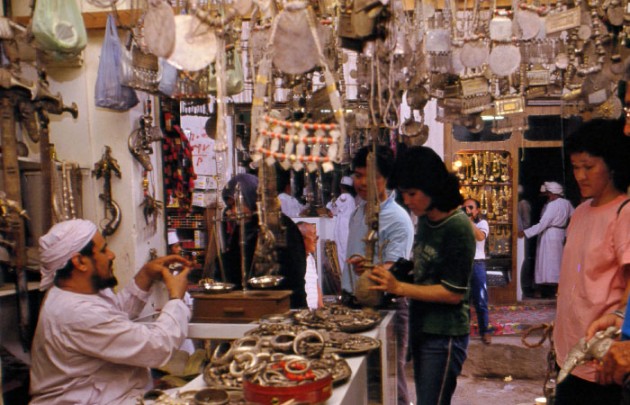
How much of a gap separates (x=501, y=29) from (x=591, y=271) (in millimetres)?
1397

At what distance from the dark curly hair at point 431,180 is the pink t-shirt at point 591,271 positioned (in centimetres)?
61

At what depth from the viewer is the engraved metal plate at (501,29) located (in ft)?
9.53

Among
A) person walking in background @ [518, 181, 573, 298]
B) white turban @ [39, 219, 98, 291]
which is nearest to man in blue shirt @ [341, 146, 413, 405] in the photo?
white turban @ [39, 219, 98, 291]

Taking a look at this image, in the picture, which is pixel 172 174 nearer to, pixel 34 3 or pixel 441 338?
pixel 34 3

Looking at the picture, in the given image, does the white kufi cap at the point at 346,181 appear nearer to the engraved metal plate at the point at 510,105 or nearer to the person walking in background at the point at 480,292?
the person walking in background at the point at 480,292

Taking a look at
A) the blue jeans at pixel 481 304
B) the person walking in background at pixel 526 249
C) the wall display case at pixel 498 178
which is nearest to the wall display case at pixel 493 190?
the wall display case at pixel 498 178

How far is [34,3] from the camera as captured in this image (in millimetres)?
2791

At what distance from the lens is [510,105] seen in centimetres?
346

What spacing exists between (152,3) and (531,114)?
7.12 m

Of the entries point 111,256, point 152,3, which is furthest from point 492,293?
point 152,3

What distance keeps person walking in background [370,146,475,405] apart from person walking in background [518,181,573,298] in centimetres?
543

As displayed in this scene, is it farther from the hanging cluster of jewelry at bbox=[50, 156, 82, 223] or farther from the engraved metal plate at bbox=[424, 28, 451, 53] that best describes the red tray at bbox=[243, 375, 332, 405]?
the engraved metal plate at bbox=[424, 28, 451, 53]

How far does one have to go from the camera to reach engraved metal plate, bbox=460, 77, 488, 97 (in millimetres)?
3498

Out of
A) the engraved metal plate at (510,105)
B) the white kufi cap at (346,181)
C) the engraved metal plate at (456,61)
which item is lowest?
the white kufi cap at (346,181)
